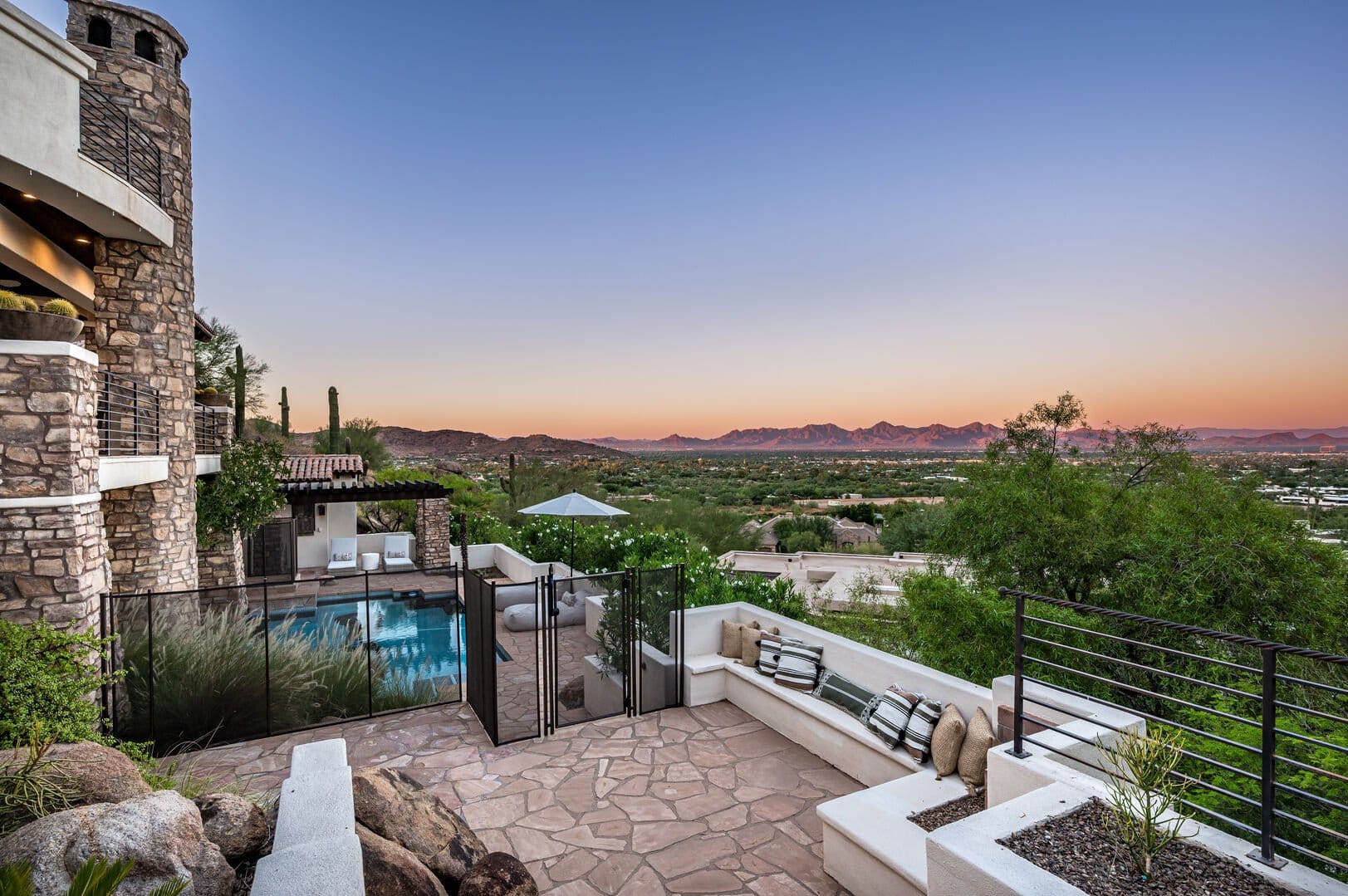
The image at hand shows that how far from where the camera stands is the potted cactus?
5270mm

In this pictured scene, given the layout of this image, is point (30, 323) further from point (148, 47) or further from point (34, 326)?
point (148, 47)

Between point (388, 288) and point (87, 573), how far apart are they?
49.6ft

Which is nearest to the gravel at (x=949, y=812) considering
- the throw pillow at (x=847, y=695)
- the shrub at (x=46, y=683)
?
the throw pillow at (x=847, y=695)

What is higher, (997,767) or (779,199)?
(779,199)

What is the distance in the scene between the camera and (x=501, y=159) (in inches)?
629

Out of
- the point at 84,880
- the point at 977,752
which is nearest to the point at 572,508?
the point at 977,752

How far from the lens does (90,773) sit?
319cm

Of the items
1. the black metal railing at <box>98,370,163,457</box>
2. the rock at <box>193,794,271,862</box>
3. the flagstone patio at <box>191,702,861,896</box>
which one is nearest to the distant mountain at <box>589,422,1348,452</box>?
the flagstone patio at <box>191,702,861,896</box>

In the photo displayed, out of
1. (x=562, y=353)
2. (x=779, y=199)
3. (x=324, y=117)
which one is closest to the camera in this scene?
(x=324, y=117)

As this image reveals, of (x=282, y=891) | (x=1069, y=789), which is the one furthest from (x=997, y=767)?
(x=282, y=891)

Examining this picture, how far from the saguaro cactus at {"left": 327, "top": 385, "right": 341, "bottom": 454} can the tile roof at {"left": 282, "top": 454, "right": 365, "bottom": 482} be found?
5.91 meters

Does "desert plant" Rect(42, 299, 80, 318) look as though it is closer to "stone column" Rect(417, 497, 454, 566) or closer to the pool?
the pool

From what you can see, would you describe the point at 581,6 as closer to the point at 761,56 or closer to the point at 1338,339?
the point at 761,56

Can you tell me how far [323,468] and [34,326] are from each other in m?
15.1
